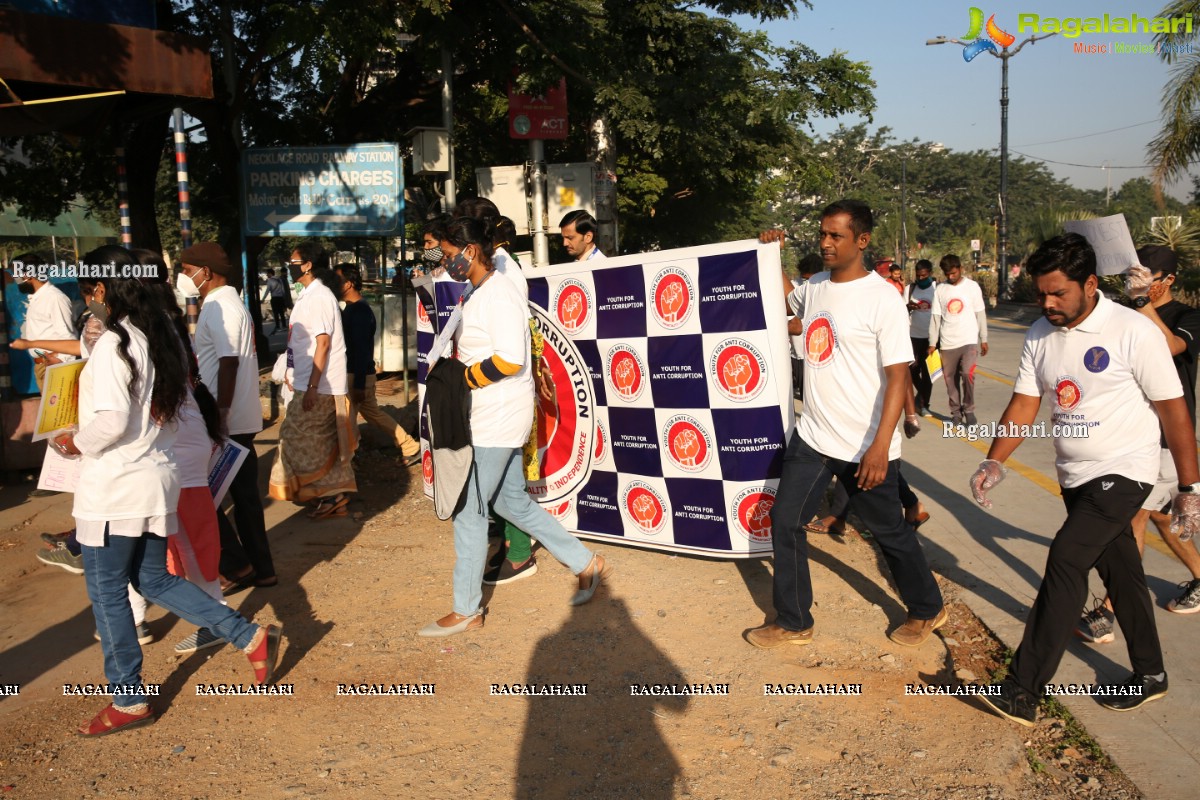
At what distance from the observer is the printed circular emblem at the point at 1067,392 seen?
346 centimetres

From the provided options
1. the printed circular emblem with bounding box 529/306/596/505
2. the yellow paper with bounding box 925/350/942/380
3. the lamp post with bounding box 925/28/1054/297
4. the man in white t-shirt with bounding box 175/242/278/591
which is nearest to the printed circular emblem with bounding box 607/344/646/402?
the printed circular emblem with bounding box 529/306/596/505

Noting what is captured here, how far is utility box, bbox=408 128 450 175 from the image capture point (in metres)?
10.9

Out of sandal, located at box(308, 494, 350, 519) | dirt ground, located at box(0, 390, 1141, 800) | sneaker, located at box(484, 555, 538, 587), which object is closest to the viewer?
dirt ground, located at box(0, 390, 1141, 800)

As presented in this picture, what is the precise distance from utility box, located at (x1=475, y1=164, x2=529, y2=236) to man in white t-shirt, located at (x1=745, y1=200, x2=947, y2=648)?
7847 mm

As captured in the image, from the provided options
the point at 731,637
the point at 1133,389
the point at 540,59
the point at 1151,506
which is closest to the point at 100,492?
the point at 731,637

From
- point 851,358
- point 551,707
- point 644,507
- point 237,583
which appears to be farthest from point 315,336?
point 851,358

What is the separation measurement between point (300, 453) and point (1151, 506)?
16.6 ft

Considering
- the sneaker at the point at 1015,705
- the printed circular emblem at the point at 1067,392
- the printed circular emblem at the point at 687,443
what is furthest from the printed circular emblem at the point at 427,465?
the printed circular emblem at the point at 1067,392

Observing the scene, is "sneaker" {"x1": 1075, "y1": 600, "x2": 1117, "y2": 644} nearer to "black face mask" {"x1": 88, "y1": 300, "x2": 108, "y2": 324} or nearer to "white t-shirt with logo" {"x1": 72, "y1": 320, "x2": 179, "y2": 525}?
"white t-shirt with logo" {"x1": 72, "y1": 320, "x2": 179, "y2": 525}

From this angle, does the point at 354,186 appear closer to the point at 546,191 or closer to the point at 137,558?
the point at 546,191

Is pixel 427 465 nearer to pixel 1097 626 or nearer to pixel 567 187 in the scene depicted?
pixel 1097 626

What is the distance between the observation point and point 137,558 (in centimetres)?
365

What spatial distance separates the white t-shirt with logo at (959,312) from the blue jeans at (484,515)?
20.3ft

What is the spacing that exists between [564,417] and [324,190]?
657 cm
